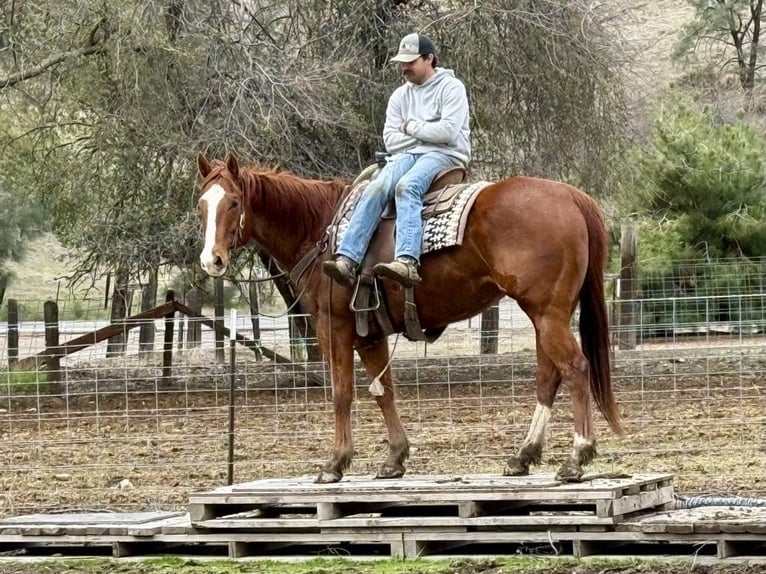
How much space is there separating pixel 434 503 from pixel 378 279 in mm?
1504

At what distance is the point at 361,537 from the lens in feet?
22.7

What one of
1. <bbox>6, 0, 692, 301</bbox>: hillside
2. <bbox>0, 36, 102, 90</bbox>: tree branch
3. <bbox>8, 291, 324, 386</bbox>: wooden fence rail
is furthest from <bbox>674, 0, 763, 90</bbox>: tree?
<bbox>0, 36, 102, 90</bbox>: tree branch

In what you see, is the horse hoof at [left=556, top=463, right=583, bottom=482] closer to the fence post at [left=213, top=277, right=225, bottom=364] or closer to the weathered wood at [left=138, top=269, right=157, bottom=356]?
the fence post at [left=213, top=277, right=225, bottom=364]

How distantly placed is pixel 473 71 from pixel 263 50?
2685 mm

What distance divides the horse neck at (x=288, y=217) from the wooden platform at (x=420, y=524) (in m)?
1.43

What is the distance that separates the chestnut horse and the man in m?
0.22

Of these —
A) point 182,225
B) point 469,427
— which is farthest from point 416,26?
point 469,427

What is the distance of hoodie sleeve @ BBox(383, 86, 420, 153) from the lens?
25.8 feet

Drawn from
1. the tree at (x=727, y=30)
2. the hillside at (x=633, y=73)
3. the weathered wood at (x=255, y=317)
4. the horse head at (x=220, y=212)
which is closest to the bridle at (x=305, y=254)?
the horse head at (x=220, y=212)

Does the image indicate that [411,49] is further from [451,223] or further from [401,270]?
[401,270]

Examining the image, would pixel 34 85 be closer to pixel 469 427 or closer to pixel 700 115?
pixel 469 427

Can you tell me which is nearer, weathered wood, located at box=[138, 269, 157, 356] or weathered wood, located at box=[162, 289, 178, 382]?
weathered wood, located at box=[162, 289, 178, 382]

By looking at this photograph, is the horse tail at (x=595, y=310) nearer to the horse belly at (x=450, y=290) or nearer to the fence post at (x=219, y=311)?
the horse belly at (x=450, y=290)

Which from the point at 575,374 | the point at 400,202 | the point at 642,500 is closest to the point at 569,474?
the point at 642,500
